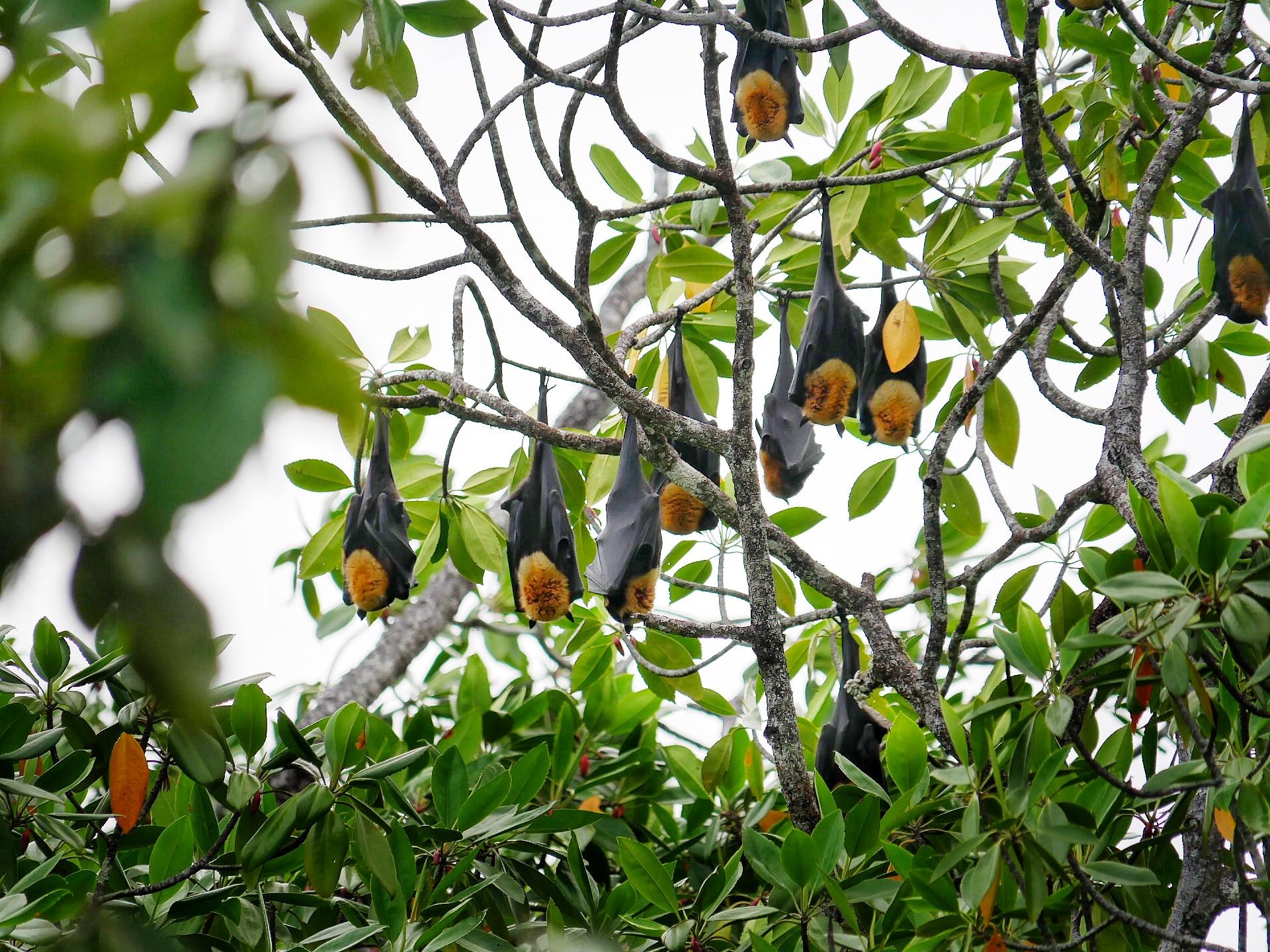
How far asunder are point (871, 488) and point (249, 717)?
1.45 m

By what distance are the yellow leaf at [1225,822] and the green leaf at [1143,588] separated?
0.83ft

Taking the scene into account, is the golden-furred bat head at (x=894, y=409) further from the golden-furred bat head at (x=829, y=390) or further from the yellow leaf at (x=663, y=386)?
the yellow leaf at (x=663, y=386)

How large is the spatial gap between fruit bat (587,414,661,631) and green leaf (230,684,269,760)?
64 centimetres

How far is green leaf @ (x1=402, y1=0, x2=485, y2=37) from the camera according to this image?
4.05 ft

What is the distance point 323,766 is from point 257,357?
1.34 m

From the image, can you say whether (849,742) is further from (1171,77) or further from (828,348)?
(1171,77)

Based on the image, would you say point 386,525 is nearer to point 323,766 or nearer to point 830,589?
point 323,766

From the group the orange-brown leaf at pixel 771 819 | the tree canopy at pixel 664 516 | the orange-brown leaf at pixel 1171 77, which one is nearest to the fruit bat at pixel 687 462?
the tree canopy at pixel 664 516

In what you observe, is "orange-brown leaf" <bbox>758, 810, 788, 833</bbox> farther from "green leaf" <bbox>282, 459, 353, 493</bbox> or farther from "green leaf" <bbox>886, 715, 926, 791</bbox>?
"green leaf" <bbox>282, 459, 353, 493</bbox>

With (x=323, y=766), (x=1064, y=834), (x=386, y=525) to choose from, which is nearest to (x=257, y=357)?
(x=1064, y=834)

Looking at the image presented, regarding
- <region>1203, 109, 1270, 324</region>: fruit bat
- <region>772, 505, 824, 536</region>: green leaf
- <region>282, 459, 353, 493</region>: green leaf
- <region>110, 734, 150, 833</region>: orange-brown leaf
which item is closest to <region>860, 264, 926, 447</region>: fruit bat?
<region>772, 505, 824, 536</region>: green leaf

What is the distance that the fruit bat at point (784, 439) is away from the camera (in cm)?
201

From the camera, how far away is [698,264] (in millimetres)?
1807

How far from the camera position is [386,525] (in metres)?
1.70
